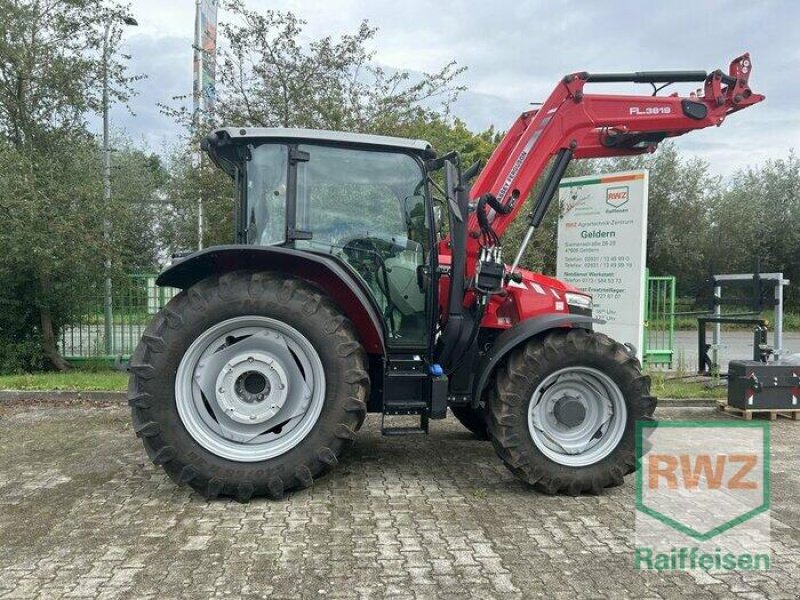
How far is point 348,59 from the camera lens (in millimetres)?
10141

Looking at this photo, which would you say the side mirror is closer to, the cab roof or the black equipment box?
the cab roof

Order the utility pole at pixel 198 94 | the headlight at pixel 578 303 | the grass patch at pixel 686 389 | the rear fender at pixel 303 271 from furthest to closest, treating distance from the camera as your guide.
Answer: the utility pole at pixel 198 94, the grass patch at pixel 686 389, the headlight at pixel 578 303, the rear fender at pixel 303 271

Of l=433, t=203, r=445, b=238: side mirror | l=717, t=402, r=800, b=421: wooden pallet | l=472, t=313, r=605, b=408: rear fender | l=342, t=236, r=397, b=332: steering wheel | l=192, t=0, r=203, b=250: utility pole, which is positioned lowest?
l=717, t=402, r=800, b=421: wooden pallet

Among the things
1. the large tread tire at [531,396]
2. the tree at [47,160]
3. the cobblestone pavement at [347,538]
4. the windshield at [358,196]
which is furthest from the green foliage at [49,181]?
the large tread tire at [531,396]

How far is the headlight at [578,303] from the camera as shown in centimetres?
516

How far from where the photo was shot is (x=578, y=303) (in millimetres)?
5223

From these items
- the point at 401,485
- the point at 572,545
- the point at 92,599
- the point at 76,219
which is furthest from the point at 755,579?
the point at 76,219

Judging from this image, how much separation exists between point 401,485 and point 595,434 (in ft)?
4.76

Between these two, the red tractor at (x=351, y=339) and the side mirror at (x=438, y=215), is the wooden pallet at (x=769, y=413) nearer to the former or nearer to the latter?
the red tractor at (x=351, y=339)

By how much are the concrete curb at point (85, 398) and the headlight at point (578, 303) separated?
3358mm

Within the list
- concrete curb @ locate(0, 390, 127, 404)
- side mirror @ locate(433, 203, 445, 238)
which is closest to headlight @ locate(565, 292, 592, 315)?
side mirror @ locate(433, 203, 445, 238)

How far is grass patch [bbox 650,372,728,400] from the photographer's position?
323 inches

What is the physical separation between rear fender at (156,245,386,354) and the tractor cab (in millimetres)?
134

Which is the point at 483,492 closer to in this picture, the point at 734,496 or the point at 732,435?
the point at 734,496
